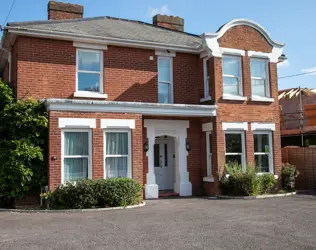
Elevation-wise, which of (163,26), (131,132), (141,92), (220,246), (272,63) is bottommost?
(220,246)

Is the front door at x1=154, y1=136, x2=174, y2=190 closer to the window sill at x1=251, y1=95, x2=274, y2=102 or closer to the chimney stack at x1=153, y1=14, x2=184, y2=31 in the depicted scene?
the window sill at x1=251, y1=95, x2=274, y2=102

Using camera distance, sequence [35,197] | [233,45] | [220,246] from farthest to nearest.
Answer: [233,45] → [35,197] → [220,246]

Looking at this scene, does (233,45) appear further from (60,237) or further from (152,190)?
(60,237)

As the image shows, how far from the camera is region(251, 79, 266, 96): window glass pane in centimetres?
1628

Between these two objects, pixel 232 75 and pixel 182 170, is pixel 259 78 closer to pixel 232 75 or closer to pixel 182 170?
pixel 232 75

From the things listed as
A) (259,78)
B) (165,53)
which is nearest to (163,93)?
(165,53)

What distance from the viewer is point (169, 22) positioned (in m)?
20.1

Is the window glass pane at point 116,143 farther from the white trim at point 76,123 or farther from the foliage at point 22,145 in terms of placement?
the foliage at point 22,145

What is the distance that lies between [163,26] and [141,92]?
19.8ft

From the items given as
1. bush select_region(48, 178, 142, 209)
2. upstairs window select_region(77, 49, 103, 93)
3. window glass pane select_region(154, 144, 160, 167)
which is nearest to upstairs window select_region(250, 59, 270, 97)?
window glass pane select_region(154, 144, 160, 167)

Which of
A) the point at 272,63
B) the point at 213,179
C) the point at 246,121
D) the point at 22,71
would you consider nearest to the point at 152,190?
the point at 213,179

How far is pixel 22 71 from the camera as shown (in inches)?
526

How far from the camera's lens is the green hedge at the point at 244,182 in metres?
14.3

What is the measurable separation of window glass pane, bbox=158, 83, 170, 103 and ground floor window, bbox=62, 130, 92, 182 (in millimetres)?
3825
